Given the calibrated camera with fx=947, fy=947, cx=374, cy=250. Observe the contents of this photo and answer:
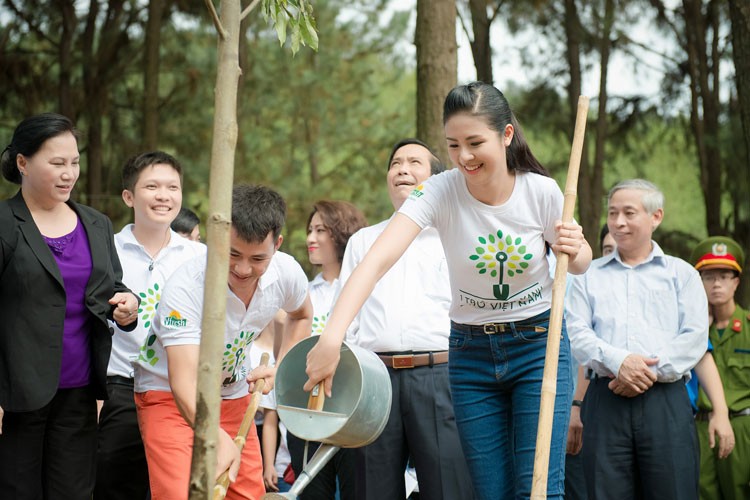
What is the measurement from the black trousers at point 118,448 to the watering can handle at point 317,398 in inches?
83.2

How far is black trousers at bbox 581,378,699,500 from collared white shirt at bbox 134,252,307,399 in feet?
6.25

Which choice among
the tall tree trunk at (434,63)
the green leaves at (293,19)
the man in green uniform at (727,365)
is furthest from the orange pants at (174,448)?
the tall tree trunk at (434,63)

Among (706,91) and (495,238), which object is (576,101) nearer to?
(706,91)

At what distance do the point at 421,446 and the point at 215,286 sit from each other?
253cm

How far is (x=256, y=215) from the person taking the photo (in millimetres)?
4086

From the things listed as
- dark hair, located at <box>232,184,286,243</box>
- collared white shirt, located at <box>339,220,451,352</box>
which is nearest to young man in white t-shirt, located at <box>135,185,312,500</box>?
dark hair, located at <box>232,184,286,243</box>

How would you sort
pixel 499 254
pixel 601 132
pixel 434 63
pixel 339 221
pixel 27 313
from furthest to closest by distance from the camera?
1. pixel 601 132
2. pixel 434 63
3. pixel 339 221
4. pixel 27 313
5. pixel 499 254

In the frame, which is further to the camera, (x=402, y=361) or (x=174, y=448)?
(x=402, y=361)

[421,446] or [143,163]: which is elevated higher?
[143,163]

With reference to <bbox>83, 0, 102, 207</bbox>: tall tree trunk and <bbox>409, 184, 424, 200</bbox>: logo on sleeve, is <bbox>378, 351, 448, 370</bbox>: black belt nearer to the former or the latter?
<bbox>409, 184, 424, 200</bbox>: logo on sleeve

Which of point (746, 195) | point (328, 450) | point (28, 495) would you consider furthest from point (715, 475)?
point (746, 195)

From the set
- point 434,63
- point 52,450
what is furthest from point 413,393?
point 434,63

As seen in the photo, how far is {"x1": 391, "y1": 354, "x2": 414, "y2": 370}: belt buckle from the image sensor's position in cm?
515

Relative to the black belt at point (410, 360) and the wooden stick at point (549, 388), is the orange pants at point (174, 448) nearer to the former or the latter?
the black belt at point (410, 360)
